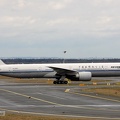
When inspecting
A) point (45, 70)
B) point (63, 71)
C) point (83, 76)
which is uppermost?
point (45, 70)

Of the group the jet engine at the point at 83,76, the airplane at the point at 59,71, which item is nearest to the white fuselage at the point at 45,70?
the airplane at the point at 59,71

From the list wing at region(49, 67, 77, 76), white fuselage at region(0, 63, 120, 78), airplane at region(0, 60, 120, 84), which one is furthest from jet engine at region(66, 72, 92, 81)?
white fuselage at region(0, 63, 120, 78)

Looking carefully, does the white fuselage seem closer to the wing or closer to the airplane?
the airplane

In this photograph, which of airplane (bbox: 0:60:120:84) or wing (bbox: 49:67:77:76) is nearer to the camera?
wing (bbox: 49:67:77:76)

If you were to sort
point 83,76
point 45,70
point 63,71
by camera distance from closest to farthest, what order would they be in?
point 83,76
point 63,71
point 45,70

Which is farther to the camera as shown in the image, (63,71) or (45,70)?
(45,70)

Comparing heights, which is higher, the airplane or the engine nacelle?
the airplane

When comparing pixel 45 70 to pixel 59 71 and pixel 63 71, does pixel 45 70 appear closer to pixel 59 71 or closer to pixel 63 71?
pixel 59 71

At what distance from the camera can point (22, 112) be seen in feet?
84.0

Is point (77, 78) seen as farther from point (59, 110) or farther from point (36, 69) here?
point (59, 110)

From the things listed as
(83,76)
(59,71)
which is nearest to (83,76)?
(83,76)

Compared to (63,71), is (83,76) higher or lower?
lower

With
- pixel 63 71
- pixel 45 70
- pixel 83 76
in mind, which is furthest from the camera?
pixel 45 70

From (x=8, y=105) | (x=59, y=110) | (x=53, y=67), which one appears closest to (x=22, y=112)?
(x=59, y=110)
